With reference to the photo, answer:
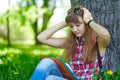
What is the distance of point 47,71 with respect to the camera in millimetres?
4945

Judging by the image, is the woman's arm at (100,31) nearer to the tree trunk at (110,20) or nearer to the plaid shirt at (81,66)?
the plaid shirt at (81,66)

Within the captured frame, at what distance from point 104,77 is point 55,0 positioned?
1106 cm

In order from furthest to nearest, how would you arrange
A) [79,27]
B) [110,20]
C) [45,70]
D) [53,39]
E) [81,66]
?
1. [110,20]
2. [53,39]
3. [81,66]
4. [79,27]
5. [45,70]

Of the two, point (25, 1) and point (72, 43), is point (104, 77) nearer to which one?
point (72, 43)

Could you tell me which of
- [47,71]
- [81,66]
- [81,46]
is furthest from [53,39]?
[47,71]

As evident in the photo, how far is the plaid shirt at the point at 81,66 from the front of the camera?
16.9 feet

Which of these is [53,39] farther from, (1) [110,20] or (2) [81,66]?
(1) [110,20]

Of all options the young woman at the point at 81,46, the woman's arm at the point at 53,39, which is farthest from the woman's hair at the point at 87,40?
the woman's arm at the point at 53,39

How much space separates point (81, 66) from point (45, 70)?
0.48 meters

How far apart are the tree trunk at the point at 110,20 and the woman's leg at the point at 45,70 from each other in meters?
1.07

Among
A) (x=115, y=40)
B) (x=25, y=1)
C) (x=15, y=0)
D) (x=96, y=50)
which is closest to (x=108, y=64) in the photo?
(x=115, y=40)

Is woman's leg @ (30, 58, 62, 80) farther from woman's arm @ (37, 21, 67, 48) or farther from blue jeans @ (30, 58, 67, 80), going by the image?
woman's arm @ (37, 21, 67, 48)

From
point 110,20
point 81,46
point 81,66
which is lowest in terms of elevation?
point 81,66

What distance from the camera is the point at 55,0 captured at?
52.0 ft
